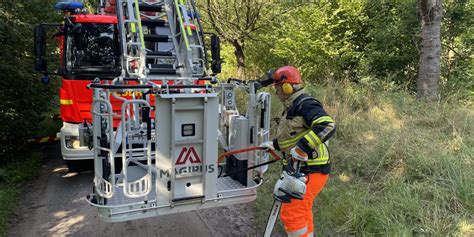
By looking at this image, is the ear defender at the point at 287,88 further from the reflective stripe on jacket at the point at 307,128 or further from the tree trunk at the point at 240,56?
the tree trunk at the point at 240,56

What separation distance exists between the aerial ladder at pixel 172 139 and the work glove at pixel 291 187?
0.55 meters

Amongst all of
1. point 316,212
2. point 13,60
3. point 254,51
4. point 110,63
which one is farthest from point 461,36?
point 13,60

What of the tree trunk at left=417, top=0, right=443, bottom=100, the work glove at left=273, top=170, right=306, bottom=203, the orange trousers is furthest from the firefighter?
the tree trunk at left=417, top=0, right=443, bottom=100

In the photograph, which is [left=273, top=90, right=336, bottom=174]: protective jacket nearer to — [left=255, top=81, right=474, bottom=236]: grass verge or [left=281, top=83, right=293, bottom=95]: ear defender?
[left=281, top=83, right=293, bottom=95]: ear defender

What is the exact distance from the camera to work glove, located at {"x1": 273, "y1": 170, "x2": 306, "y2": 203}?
3.12 metres

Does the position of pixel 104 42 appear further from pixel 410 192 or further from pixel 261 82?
pixel 410 192

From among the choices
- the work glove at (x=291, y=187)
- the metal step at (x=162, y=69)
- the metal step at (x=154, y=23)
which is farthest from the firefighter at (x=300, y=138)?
the metal step at (x=154, y=23)

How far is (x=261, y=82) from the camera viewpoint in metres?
3.76

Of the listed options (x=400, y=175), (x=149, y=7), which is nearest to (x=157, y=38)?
(x=149, y=7)

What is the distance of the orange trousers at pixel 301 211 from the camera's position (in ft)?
10.9

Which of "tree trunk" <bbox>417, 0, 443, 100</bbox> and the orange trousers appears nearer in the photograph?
the orange trousers

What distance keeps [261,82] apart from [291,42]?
9.34 meters

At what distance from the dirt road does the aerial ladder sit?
0.76m

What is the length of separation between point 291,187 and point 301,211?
37cm
